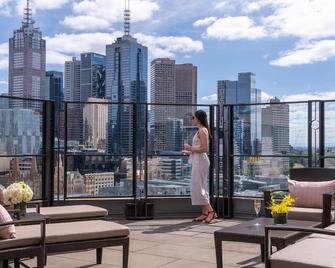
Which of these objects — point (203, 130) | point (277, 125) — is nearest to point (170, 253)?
point (203, 130)

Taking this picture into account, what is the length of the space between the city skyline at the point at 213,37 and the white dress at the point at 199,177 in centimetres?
122

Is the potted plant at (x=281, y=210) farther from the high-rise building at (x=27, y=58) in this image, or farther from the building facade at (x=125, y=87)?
the high-rise building at (x=27, y=58)

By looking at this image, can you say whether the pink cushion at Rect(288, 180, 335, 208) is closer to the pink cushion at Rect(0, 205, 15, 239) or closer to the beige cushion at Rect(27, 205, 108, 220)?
the beige cushion at Rect(27, 205, 108, 220)

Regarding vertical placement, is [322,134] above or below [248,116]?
below

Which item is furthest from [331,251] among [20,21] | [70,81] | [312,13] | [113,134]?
[20,21]

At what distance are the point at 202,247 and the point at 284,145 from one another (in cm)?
272

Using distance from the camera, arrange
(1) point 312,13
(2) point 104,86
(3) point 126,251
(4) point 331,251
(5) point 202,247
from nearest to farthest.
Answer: (4) point 331,251 → (3) point 126,251 → (5) point 202,247 → (1) point 312,13 → (2) point 104,86

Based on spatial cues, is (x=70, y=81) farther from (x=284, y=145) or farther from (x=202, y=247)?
(x=202, y=247)

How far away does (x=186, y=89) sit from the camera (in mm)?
9625

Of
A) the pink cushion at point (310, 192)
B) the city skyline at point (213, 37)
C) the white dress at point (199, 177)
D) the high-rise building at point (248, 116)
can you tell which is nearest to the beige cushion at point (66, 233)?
the pink cushion at point (310, 192)

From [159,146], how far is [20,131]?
2.30m

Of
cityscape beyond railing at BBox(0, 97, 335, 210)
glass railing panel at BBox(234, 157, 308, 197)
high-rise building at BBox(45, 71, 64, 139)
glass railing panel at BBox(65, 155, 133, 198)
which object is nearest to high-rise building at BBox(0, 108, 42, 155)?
cityscape beyond railing at BBox(0, 97, 335, 210)

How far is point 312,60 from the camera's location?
13688 mm

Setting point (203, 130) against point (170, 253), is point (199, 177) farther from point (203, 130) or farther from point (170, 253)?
point (170, 253)
